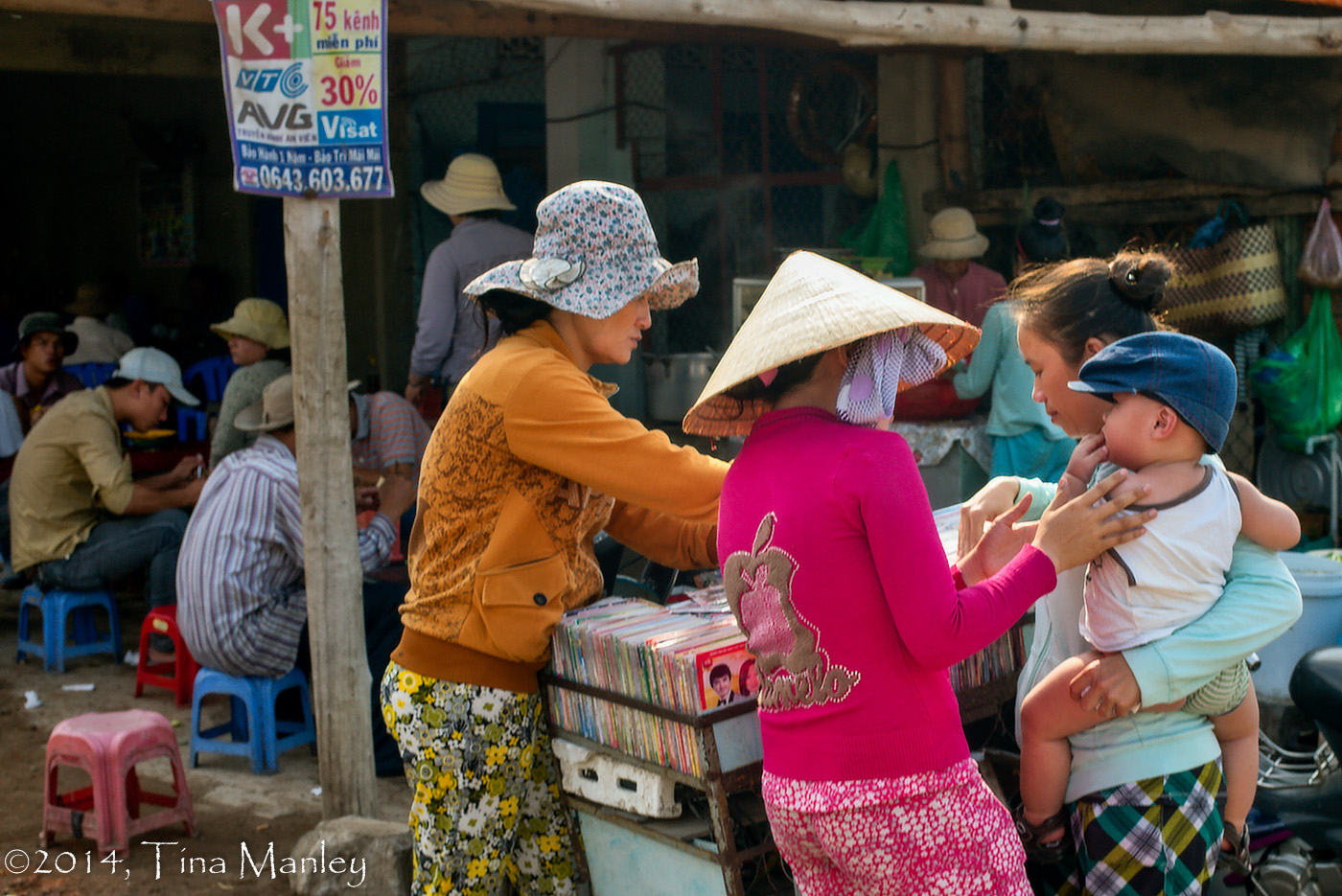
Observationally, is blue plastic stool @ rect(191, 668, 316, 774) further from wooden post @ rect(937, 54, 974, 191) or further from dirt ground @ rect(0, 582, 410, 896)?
wooden post @ rect(937, 54, 974, 191)

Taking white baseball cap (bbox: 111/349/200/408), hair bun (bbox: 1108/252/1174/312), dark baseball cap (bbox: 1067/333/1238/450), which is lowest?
white baseball cap (bbox: 111/349/200/408)

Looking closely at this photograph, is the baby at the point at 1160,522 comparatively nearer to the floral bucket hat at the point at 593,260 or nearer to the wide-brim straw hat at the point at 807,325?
the wide-brim straw hat at the point at 807,325

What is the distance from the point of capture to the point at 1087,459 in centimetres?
210

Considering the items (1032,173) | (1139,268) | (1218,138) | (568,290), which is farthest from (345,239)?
(1139,268)

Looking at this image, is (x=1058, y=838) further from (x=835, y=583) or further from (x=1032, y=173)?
(x=1032, y=173)

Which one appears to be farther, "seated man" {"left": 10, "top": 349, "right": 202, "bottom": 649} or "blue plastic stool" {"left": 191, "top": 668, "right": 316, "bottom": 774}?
"seated man" {"left": 10, "top": 349, "right": 202, "bottom": 649}

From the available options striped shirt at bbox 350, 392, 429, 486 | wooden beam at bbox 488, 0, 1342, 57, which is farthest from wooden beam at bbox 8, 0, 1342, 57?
striped shirt at bbox 350, 392, 429, 486

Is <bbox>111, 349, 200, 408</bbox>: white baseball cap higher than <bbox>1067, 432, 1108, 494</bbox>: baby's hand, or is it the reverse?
<bbox>1067, 432, 1108, 494</bbox>: baby's hand

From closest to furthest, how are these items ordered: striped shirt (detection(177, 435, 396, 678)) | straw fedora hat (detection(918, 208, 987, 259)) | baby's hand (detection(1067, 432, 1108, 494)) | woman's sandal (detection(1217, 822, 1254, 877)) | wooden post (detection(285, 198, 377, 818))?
baby's hand (detection(1067, 432, 1108, 494))
woman's sandal (detection(1217, 822, 1254, 877))
wooden post (detection(285, 198, 377, 818))
striped shirt (detection(177, 435, 396, 678))
straw fedora hat (detection(918, 208, 987, 259))

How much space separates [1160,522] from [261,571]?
384cm

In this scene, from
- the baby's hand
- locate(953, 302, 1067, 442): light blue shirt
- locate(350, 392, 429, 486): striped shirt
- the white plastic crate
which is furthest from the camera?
locate(350, 392, 429, 486): striped shirt

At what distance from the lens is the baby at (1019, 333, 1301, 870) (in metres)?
1.98

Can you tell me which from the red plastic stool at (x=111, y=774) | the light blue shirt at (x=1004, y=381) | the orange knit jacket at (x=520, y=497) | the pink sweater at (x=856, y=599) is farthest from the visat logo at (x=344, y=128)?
the light blue shirt at (x=1004, y=381)

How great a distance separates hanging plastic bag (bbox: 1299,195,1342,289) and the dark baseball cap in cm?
503
